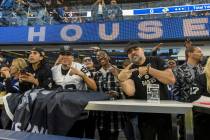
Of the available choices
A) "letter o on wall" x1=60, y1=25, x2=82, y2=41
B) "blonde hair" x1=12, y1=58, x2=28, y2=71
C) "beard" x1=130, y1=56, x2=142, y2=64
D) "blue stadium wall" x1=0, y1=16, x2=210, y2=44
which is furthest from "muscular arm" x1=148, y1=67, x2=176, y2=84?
"letter o on wall" x1=60, y1=25, x2=82, y2=41

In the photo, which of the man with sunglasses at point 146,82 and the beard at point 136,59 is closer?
the man with sunglasses at point 146,82

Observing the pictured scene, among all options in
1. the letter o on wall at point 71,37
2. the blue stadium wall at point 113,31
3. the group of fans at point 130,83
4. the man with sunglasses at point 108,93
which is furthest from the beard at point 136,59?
the letter o on wall at point 71,37

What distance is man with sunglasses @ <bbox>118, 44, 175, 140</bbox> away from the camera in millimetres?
2180

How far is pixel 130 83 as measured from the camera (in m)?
2.42

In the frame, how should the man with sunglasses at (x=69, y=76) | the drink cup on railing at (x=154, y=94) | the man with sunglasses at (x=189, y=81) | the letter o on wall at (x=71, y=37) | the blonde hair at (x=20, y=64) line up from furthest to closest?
the letter o on wall at (x=71, y=37), the blonde hair at (x=20, y=64), the man with sunglasses at (x=69, y=76), the man with sunglasses at (x=189, y=81), the drink cup on railing at (x=154, y=94)

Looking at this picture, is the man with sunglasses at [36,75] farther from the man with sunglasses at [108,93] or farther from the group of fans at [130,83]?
the man with sunglasses at [108,93]

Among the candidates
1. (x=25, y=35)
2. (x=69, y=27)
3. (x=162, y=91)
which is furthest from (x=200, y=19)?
(x=162, y=91)

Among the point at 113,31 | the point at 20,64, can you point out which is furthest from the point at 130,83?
the point at 113,31

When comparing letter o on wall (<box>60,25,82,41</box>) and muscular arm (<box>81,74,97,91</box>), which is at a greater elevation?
letter o on wall (<box>60,25,82,41</box>)

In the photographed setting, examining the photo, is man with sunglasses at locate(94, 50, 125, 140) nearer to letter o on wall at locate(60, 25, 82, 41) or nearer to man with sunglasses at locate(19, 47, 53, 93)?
man with sunglasses at locate(19, 47, 53, 93)

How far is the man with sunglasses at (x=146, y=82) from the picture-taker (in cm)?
218

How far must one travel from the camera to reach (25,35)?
9008 millimetres

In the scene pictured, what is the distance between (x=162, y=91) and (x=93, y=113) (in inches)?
23.6

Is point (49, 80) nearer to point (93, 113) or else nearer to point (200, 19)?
point (93, 113)
